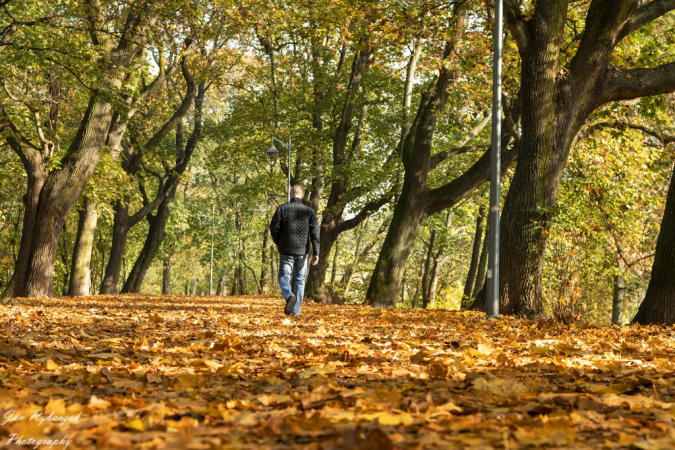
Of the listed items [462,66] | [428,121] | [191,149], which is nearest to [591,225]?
[462,66]

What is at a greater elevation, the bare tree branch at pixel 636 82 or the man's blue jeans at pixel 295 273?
the bare tree branch at pixel 636 82

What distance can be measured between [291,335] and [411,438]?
16.3 feet

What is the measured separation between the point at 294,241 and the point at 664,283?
5.76 meters

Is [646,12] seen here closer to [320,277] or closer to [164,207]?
[320,277]

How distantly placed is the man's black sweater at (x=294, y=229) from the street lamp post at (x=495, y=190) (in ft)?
9.67

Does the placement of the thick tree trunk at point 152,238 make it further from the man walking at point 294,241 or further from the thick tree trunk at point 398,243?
the man walking at point 294,241

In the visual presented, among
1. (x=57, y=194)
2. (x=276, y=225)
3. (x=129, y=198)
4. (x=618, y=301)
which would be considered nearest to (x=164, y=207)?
(x=129, y=198)

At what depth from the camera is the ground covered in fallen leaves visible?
2.62 m

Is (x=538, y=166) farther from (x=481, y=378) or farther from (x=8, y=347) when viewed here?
(x=8, y=347)

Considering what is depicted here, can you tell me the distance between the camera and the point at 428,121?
16797 millimetres

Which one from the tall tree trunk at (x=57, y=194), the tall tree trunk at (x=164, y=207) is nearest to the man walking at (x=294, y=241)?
the tall tree trunk at (x=57, y=194)

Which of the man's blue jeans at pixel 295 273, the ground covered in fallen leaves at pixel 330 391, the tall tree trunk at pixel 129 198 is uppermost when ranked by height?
the tall tree trunk at pixel 129 198

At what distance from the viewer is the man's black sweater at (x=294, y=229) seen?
11.2 m

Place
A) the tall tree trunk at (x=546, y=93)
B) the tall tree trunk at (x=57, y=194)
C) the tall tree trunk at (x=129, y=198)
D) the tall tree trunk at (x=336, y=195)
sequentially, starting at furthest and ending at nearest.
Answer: the tall tree trunk at (x=129, y=198)
the tall tree trunk at (x=336, y=195)
the tall tree trunk at (x=57, y=194)
the tall tree trunk at (x=546, y=93)
